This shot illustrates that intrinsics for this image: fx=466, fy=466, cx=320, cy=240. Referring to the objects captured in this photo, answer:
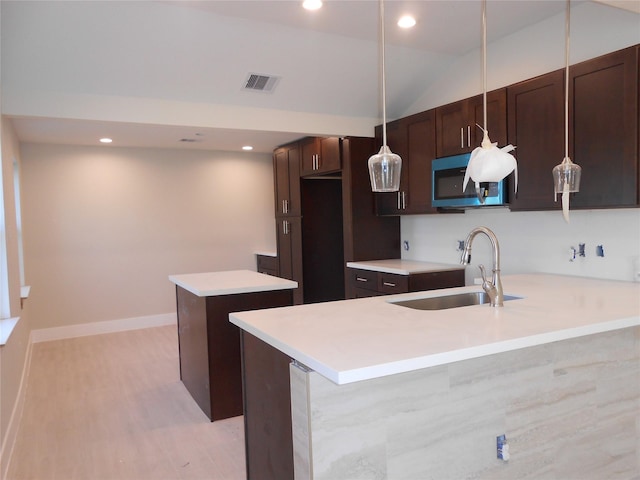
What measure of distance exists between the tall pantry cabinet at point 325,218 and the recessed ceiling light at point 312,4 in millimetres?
1615

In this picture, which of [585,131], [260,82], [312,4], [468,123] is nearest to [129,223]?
[260,82]

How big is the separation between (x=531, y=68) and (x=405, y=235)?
77.7 inches

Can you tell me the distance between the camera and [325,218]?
Answer: 216 inches

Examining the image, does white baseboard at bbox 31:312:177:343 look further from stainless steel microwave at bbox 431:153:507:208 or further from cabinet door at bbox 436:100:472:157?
cabinet door at bbox 436:100:472:157

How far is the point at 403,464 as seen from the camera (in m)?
1.59

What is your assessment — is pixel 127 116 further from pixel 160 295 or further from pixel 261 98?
pixel 160 295

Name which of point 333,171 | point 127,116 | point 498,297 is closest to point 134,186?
point 127,116

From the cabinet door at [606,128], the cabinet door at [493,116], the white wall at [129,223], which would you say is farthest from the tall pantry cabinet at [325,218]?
the cabinet door at [606,128]

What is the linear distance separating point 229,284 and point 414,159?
2.05 meters

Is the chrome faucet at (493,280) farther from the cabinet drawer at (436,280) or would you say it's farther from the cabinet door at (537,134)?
the cabinet drawer at (436,280)

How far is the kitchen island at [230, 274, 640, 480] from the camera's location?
4.87ft

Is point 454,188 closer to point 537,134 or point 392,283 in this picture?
point 537,134

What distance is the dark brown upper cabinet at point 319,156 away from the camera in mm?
4676

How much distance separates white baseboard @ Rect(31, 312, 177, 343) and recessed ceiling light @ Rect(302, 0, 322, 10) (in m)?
4.19
